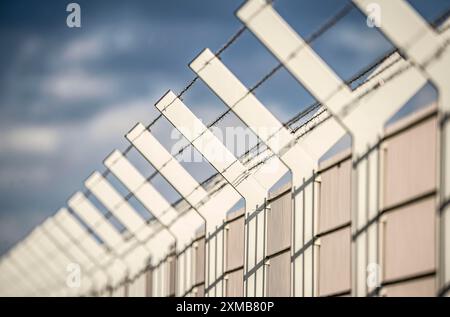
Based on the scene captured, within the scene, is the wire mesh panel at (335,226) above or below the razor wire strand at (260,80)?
below

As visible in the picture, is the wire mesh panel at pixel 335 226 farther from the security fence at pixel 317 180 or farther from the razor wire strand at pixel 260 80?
the razor wire strand at pixel 260 80

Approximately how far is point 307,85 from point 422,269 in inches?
156

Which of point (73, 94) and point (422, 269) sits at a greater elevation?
point (73, 94)

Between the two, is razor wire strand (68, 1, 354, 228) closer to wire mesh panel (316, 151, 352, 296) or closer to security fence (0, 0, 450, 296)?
security fence (0, 0, 450, 296)

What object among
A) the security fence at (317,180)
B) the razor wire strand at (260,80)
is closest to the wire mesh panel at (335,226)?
the security fence at (317,180)

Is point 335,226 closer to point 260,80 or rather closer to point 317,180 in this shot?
point 317,180

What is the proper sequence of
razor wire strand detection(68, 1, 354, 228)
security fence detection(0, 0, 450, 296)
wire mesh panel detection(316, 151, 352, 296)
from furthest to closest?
1. wire mesh panel detection(316, 151, 352, 296)
2. razor wire strand detection(68, 1, 354, 228)
3. security fence detection(0, 0, 450, 296)

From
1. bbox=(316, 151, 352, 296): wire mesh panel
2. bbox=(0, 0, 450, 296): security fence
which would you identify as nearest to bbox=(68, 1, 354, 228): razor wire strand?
bbox=(0, 0, 450, 296): security fence

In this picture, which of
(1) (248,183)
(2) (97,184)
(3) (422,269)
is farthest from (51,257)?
(3) (422,269)

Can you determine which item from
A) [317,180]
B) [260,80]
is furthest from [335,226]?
[260,80]

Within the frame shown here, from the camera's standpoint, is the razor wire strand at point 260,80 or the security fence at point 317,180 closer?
the security fence at point 317,180

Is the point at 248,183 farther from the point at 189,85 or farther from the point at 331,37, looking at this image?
the point at 331,37

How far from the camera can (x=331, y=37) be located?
1795 cm
